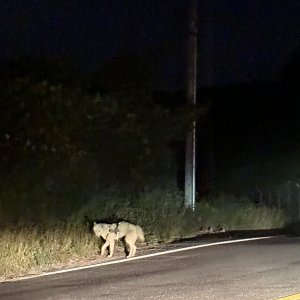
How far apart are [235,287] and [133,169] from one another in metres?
9.13

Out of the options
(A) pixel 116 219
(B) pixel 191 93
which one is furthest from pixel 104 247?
(B) pixel 191 93

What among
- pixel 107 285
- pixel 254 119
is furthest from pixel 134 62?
pixel 254 119

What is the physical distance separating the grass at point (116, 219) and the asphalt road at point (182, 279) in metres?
1.11

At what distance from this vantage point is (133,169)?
790 inches

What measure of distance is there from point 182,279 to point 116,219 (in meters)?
6.71

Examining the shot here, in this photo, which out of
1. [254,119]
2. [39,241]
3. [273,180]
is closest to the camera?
[39,241]

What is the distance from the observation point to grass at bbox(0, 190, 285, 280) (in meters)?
14.0

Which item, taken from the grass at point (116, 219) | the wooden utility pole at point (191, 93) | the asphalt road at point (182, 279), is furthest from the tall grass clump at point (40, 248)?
the wooden utility pole at point (191, 93)

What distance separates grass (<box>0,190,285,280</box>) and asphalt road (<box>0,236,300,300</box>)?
1.11m

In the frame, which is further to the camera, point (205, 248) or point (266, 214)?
point (266, 214)

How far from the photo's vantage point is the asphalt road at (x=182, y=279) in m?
10.8

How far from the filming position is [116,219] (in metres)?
18.6

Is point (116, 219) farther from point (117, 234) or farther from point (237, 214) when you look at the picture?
point (237, 214)

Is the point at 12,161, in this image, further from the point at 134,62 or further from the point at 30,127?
the point at 134,62
